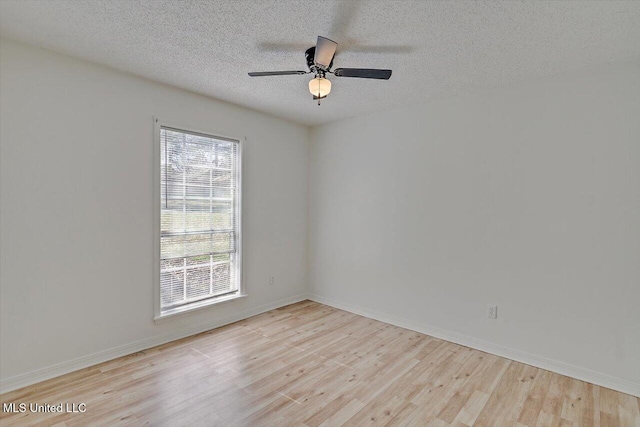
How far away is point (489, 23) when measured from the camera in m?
2.00

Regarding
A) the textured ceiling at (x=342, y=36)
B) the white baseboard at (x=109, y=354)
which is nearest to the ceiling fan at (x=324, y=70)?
the textured ceiling at (x=342, y=36)

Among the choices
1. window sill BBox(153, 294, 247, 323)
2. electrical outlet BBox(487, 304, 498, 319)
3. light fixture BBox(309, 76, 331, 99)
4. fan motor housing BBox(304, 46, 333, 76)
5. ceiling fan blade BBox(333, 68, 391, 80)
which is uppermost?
fan motor housing BBox(304, 46, 333, 76)

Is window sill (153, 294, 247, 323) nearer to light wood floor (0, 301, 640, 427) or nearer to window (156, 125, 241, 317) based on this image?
Answer: window (156, 125, 241, 317)

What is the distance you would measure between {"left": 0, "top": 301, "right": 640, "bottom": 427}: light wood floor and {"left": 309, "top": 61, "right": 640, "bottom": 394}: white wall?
0.36 meters

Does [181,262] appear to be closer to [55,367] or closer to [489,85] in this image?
[55,367]

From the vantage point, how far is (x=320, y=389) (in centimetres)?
238

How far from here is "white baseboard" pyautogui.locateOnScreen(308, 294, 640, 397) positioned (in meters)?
2.45

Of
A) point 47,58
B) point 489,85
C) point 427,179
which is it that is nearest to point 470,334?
point 427,179

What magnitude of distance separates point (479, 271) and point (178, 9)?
335 cm

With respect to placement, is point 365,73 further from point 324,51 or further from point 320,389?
point 320,389

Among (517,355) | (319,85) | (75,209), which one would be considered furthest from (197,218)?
(517,355)

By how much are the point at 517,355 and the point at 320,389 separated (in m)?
1.92

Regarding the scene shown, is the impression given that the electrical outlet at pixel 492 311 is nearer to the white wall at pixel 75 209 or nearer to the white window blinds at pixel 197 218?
the white window blinds at pixel 197 218

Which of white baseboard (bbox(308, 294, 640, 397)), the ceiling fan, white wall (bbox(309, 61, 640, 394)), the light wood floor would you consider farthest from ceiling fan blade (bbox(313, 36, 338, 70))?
white baseboard (bbox(308, 294, 640, 397))
